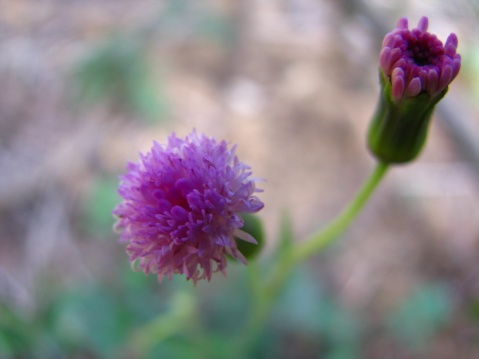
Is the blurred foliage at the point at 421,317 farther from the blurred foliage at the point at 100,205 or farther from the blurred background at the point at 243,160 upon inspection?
the blurred foliage at the point at 100,205

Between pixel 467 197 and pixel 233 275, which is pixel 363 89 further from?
pixel 233 275

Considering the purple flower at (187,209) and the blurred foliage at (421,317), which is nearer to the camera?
the purple flower at (187,209)

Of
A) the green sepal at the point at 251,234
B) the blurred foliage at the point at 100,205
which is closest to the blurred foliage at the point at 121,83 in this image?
the blurred foliage at the point at 100,205

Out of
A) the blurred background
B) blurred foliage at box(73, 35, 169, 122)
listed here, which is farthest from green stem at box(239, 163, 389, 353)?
blurred foliage at box(73, 35, 169, 122)

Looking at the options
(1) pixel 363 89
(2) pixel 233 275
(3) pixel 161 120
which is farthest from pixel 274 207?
(1) pixel 363 89

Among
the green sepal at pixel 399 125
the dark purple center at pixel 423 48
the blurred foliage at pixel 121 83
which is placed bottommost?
the green sepal at pixel 399 125

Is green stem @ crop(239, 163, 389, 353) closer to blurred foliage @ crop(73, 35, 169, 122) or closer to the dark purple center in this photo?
the dark purple center
